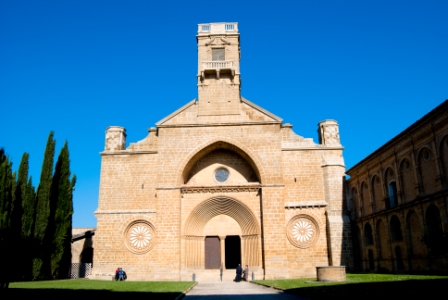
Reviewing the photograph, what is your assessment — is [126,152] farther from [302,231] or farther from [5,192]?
[302,231]

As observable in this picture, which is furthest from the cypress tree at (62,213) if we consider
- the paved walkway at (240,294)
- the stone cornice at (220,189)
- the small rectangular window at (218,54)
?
the paved walkway at (240,294)

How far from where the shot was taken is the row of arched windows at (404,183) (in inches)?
814

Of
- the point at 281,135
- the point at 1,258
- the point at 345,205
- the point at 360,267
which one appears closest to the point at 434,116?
the point at 345,205

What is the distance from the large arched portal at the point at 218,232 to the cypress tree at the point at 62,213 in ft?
25.7

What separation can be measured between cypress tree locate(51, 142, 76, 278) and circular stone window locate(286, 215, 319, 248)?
46.2 feet

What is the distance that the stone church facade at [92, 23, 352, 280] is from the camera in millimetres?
23766

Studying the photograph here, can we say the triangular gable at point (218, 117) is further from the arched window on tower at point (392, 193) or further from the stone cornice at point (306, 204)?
the arched window on tower at point (392, 193)

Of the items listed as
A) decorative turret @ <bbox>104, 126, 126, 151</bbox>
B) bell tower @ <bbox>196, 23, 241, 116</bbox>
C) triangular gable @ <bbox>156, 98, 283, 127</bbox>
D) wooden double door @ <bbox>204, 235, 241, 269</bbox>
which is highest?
bell tower @ <bbox>196, 23, 241, 116</bbox>

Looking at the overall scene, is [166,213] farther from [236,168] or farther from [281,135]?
[281,135]

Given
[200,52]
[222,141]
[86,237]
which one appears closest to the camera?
[222,141]

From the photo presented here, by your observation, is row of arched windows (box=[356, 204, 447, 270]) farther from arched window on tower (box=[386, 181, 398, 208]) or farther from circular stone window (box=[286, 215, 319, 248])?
circular stone window (box=[286, 215, 319, 248])

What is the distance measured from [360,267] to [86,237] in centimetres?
2178

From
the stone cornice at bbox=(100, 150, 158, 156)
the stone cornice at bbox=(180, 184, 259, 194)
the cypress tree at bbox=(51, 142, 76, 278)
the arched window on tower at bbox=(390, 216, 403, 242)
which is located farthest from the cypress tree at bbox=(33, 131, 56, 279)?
the arched window on tower at bbox=(390, 216, 403, 242)

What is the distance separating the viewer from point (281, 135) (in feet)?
85.8
